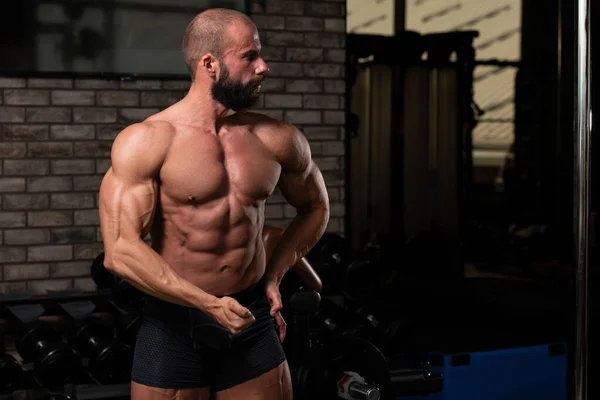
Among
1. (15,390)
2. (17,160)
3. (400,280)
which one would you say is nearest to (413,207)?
(400,280)

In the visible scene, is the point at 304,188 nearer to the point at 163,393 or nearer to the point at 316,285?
the point at 316,285

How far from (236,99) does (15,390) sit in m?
1.86

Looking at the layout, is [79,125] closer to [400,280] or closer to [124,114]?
[124,114]

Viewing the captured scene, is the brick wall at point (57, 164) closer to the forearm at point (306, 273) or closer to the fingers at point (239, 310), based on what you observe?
the forearm at point (306, 273)

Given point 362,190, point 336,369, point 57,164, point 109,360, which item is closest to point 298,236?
point 336,369

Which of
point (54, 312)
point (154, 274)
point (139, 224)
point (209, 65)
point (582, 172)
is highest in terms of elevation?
point (209, 65)

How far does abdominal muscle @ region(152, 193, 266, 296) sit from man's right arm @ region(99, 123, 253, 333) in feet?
0.27

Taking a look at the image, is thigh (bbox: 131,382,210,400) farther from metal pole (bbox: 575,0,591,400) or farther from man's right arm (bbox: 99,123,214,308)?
metal pole (bbox: 575,0,591,400)

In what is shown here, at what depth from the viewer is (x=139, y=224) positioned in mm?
1812

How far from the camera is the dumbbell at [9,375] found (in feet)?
10.2

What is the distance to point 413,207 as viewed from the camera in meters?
4.91

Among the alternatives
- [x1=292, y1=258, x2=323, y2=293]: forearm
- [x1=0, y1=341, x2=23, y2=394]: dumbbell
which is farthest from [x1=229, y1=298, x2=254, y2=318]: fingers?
[x1=0, y1=341, x2=23, y2=394]: dumbbell

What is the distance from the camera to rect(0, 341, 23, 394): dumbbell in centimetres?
309

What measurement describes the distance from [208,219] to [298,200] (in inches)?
11.8
